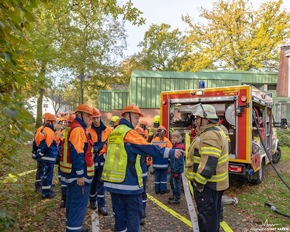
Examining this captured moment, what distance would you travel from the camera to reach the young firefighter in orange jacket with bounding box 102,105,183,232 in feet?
11.0

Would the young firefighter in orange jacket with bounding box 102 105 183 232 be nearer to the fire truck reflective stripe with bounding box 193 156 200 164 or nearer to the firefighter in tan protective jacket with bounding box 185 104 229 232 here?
the firefighter in tan protective jacket with bounding box 185 104 229 232

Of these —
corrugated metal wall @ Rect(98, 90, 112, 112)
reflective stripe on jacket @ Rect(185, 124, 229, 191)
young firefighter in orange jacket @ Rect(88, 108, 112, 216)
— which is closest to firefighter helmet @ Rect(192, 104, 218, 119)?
reflective stripe on jacket @ Rect(185, 124, 229, 191)

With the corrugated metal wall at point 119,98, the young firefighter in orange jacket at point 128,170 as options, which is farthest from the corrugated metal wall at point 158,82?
the young firefighter in orange jacket at point 128,170

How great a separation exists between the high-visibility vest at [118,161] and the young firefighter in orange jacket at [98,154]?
6.69 feet

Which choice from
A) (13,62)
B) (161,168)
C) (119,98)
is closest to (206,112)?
(13,62)

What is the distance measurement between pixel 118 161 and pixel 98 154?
7.33ft

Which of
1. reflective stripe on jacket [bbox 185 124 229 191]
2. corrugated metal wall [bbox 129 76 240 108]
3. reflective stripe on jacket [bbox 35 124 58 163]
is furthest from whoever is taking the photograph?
corrugated metal wall [bbox 129 76 240 108]

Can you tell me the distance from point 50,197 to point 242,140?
16.0 ft

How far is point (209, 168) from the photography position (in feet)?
11.9

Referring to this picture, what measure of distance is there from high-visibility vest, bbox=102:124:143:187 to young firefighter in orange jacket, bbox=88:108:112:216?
2.04 m

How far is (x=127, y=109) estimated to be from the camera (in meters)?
3.67

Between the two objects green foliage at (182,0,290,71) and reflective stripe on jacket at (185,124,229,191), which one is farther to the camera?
green foliage at (182,0,290,71)

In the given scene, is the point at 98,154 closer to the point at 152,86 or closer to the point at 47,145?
the point at 47,145

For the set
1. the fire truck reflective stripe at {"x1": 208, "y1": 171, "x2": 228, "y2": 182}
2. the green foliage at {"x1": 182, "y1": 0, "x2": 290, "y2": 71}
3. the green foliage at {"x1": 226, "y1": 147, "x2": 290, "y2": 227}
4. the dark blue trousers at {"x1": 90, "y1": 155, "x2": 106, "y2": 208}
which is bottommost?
the green foliage at {"x1": 226, "y1": 147, "x2": 290, "y2": 227}
